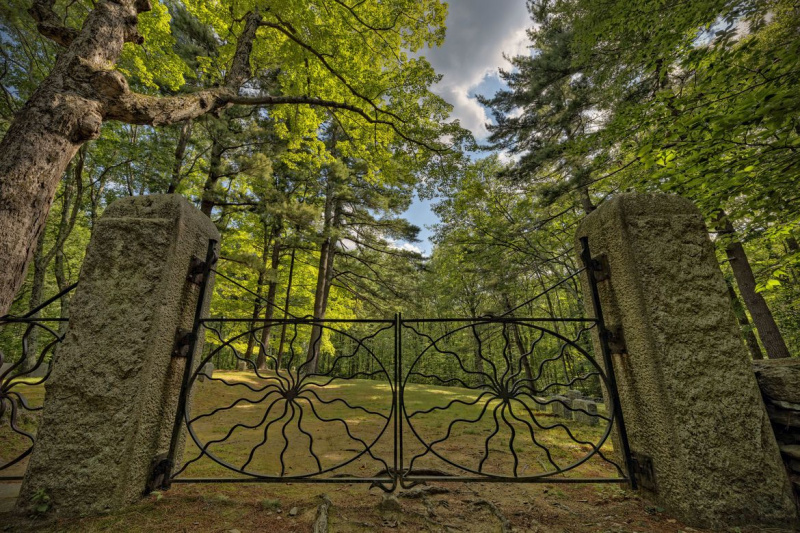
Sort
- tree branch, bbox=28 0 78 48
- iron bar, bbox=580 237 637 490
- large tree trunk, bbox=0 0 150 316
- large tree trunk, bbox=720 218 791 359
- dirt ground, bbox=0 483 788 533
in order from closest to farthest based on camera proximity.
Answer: dirt ground, bbox=0 483 788 533
iron bar, bbox=580 237 637 490
large tree trunk, bbox=0 0 150 316
tree branch, bbox=28 0 78 48
large tree trunk, bbox=720 218 791 359

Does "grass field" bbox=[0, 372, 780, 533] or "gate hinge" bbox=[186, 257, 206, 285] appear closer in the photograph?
"grass field" bbox=[0, 372, 780, 533]

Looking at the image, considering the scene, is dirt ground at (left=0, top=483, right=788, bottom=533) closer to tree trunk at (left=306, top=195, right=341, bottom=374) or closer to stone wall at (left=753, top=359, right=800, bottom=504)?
stone wall at (left=753, top=359, right=800, bottom=504)

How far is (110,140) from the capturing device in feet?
22.2

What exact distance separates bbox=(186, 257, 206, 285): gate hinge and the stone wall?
3358 millimetres

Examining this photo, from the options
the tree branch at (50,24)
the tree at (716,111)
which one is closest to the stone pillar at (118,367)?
the tree branch at (50,24)

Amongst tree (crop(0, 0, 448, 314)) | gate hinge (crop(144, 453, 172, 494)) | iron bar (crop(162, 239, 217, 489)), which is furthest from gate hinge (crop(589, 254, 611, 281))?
tree (crop(0, 0, 448, 314))

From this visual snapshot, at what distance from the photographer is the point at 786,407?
152 centimetres

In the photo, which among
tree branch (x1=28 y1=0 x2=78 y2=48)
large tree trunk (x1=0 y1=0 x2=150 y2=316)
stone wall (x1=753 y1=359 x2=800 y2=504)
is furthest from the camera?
tree branch (x1=28 y1=0 x2=78 y2=48)

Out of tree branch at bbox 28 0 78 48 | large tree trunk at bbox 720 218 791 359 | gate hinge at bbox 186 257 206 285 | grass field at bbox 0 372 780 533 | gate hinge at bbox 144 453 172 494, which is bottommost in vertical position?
grass field at bbox 0 372 780 533

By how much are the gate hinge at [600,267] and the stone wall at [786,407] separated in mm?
900

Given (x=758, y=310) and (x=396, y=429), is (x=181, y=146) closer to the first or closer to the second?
(x=396, y=429)

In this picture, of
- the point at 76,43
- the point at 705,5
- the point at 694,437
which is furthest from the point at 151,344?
the point at 705,5

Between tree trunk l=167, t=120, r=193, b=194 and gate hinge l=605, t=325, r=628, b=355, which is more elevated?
tree trunk l=167, t=120, r=193, b=194

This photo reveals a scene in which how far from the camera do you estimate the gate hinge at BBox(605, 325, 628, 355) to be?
175cm
